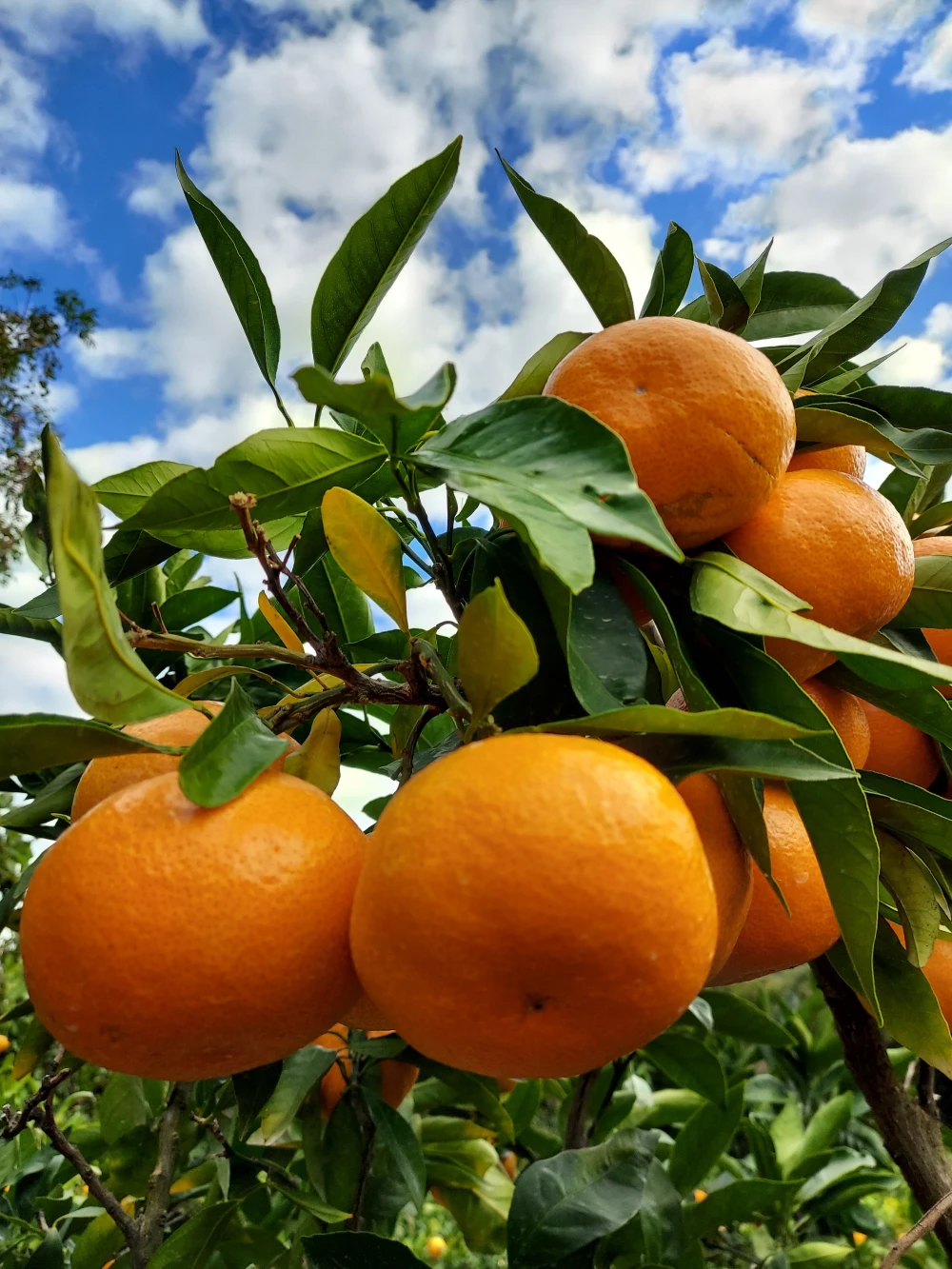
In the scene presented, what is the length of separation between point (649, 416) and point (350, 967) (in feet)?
1.28

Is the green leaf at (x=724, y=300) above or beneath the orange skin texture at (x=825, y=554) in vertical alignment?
above

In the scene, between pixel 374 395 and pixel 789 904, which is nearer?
pixel 374 395

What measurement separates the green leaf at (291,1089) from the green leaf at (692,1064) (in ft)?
1.48

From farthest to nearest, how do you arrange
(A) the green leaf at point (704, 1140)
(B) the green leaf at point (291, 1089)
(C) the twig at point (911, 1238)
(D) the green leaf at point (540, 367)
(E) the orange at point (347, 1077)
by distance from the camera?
(A) the green leaf at point (704, 1140) → (E) the orange at point (347, 1077) → (B) the green leaf at point (291, 1089) → (D) the green leaf at point (540, 367) → (C) the twig at point (911, 1238)

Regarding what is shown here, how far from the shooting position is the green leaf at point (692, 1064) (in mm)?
1205

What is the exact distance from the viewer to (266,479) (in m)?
0.59

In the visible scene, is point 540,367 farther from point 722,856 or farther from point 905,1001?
point 905,1001

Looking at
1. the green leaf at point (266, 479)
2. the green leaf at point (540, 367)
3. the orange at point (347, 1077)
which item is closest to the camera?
the green leaf at point (266, 479)

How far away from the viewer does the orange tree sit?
0.45 m

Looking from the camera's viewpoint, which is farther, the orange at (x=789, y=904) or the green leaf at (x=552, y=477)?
the orange at (x=789, y=904)

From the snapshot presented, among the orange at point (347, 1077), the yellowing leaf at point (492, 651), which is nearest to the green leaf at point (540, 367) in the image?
the yellowing leaf at point (492, 651)

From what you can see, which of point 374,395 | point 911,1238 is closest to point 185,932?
point 374,395

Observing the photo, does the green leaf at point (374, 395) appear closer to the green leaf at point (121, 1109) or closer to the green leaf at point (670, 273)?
the green leaf at point (670, 273)

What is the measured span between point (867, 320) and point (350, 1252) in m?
0.91
